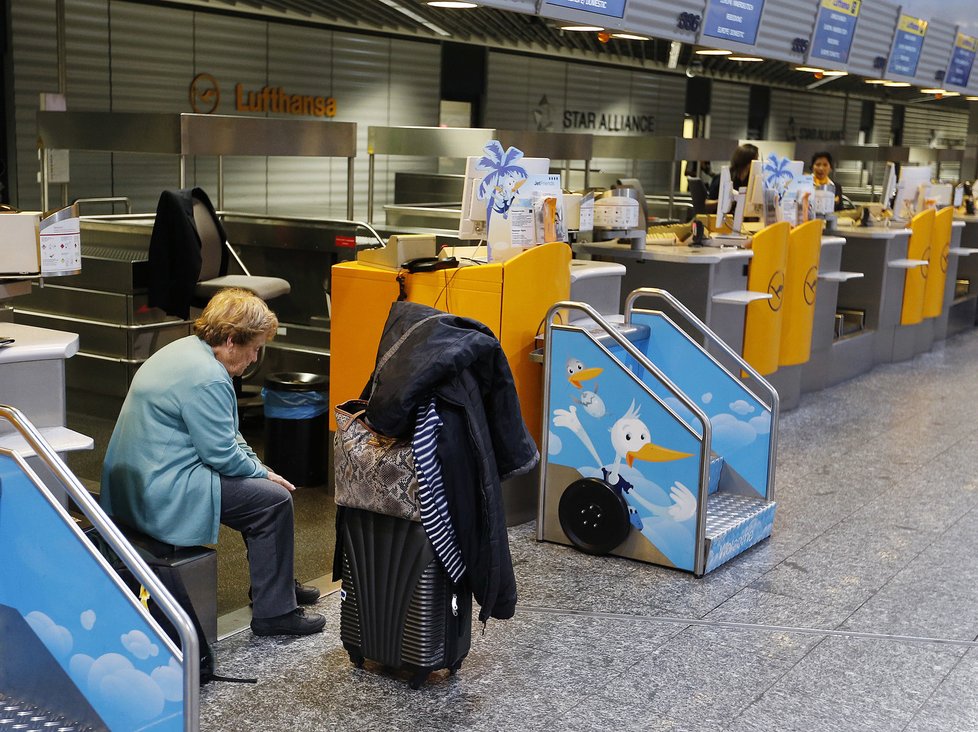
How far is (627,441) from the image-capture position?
4523 millimetres

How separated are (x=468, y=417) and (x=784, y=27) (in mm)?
7275

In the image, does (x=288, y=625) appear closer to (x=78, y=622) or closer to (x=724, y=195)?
(x=78, y=622)

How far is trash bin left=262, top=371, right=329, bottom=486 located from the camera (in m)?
5.38

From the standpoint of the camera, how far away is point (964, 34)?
13211 millimetres

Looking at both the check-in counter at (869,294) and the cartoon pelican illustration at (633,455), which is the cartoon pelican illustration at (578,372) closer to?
the cartoon pelican illustration at (633,455)

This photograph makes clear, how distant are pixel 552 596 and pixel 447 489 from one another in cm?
115

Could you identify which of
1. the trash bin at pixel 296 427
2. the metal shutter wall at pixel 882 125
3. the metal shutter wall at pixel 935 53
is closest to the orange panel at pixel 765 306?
the trash bin at pixel 296 427

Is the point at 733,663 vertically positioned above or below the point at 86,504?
below

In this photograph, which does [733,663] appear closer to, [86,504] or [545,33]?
[86,504]

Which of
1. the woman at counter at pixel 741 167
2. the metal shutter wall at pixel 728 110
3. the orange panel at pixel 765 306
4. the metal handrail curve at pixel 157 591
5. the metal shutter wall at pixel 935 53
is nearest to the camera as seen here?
the metal handrail curve at pixel 157 591

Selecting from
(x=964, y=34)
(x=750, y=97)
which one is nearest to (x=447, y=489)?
(x=964, y=34)

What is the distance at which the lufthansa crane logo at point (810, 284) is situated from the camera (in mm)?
7344

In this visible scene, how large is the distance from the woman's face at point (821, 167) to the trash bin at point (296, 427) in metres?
4.82

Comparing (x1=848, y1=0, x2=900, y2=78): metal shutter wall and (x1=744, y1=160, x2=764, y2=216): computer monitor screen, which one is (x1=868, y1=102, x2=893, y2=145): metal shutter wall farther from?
(x1=744, y1=160, x2=764, y2=216): computer monitor screen
